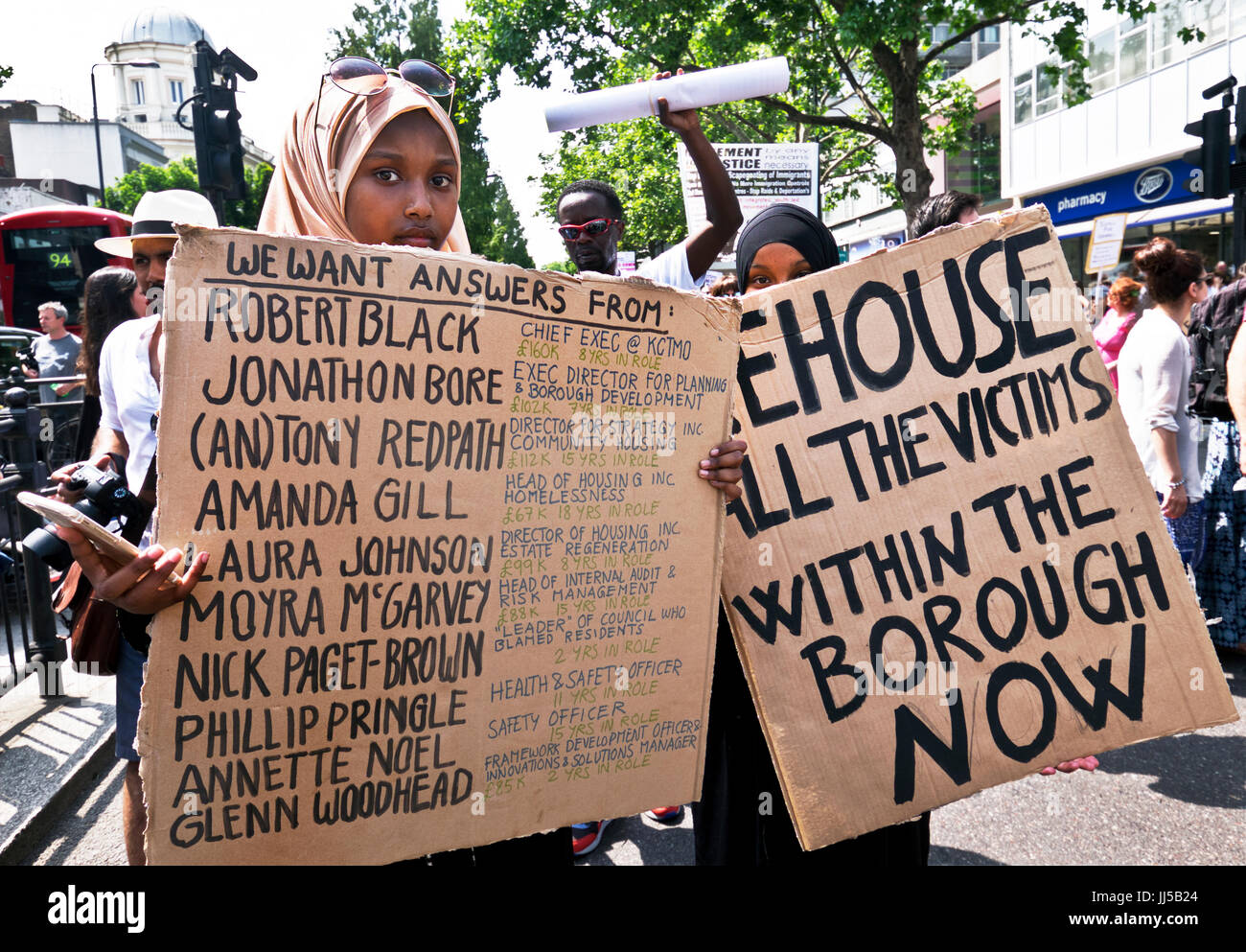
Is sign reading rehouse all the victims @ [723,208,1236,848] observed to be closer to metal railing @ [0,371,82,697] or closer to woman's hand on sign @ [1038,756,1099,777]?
woman's hand on sign @ [1038,756,1099,777]

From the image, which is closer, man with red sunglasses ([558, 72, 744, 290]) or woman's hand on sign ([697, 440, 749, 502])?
woman's hand on sign ([697, 440, 749, 502])

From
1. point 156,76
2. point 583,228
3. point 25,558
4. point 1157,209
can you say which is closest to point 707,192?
point 583,228

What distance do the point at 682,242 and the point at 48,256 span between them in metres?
19.9

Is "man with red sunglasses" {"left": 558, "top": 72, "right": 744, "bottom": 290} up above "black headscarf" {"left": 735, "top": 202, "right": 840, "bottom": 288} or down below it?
above

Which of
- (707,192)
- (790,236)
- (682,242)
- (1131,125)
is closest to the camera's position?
(790,236)

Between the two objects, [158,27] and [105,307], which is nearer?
[105,307]

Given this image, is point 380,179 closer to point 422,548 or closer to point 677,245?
point 422,548

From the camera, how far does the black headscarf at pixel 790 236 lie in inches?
86.4

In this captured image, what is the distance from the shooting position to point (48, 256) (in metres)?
18.6

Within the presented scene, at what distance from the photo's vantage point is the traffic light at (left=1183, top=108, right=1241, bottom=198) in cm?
930

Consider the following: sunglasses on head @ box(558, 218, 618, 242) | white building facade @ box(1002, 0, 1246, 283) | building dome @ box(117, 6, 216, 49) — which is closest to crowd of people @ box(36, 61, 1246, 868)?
sunglasses on head @ box(558, 218, 618, 242)

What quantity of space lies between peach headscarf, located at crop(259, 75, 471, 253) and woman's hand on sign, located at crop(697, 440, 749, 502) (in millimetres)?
836

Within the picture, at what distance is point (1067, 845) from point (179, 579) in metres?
3.03

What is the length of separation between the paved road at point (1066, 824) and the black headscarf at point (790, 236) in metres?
2.06
